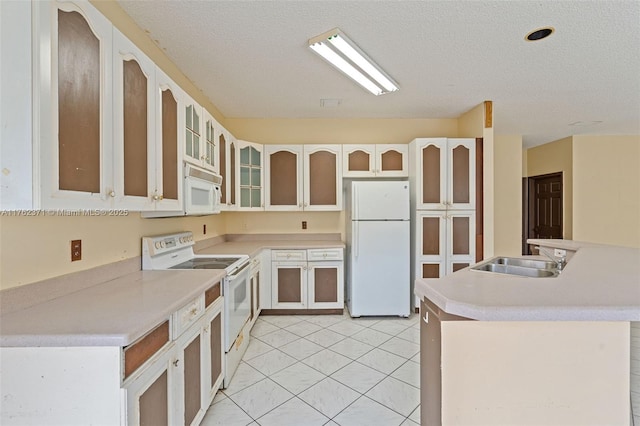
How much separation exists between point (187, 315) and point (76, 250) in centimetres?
65

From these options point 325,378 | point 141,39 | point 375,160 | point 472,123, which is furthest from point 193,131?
point 472,123

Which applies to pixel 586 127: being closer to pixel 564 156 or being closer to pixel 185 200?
pixel 564 156

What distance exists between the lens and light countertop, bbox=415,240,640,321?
1121mm

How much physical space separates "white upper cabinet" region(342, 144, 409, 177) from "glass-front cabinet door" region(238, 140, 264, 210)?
42.4 inches

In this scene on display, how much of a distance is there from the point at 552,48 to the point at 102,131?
301cm

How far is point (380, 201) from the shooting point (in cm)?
350

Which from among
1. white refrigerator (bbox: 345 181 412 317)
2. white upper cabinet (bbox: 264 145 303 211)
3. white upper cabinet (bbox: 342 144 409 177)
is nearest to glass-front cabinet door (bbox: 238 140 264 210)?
white upper cabinet (bbox: 264 145 303 211)

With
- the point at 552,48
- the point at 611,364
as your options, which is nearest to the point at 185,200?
the point at 611,364

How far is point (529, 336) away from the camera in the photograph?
4.13ft

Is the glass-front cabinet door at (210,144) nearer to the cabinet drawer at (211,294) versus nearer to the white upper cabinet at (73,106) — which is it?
the cabinet drawer at (211,294)

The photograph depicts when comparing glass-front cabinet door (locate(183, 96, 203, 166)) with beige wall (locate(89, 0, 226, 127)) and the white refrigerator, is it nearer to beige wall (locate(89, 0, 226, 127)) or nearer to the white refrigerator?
beige wall (locate(89, 0, 226, 127))

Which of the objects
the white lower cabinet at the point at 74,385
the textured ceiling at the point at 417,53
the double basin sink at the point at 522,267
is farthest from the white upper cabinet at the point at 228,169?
the double basin sink at the point at 522,267

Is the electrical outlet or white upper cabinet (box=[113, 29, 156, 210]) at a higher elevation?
white upper cabinet (box=[113, 29, 156, 210])

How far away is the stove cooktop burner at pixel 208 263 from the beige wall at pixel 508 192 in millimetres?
4439
